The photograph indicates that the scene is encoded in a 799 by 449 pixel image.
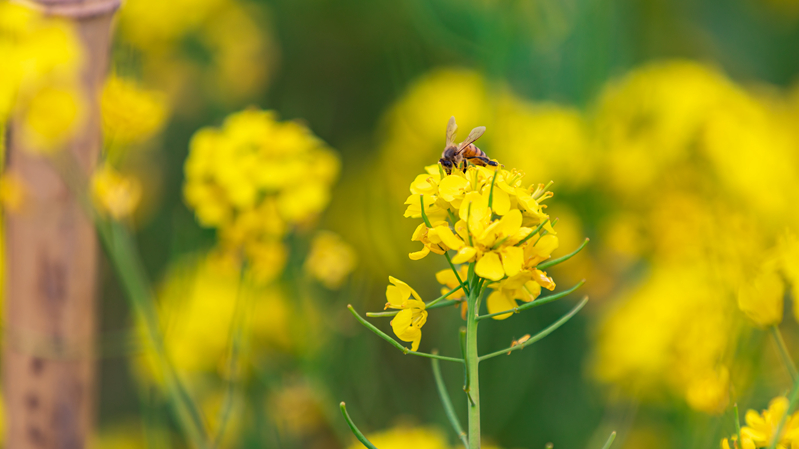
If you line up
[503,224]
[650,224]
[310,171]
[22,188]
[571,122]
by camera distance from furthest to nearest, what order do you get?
[571,122] → [650,224] → [310,171] → [22,188] → [503,224]

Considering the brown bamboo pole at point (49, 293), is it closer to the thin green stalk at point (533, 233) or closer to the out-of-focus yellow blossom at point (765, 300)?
the thin green stalk at point (533, 233)

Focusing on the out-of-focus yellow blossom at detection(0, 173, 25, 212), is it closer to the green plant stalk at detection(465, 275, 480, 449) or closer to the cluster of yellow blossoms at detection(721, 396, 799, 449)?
the green plant stalk at detection(465, 275, 480, 449)

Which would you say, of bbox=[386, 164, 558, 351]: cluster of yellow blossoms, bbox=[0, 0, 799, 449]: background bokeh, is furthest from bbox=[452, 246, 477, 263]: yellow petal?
bbox=[0, 0, 799, 449]: background bokeh

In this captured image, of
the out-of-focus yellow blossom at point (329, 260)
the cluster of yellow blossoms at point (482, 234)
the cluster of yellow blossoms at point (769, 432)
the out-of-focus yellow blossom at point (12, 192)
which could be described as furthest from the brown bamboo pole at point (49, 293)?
the cluster of yellow blossoms at point (769, 432)

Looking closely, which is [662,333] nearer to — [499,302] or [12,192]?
[499,302]

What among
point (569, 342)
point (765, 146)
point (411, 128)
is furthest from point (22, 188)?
point (765, 146)

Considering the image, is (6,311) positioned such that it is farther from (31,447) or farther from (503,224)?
(503,224)

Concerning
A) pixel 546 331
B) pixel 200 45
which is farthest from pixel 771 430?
pixel 200 45
